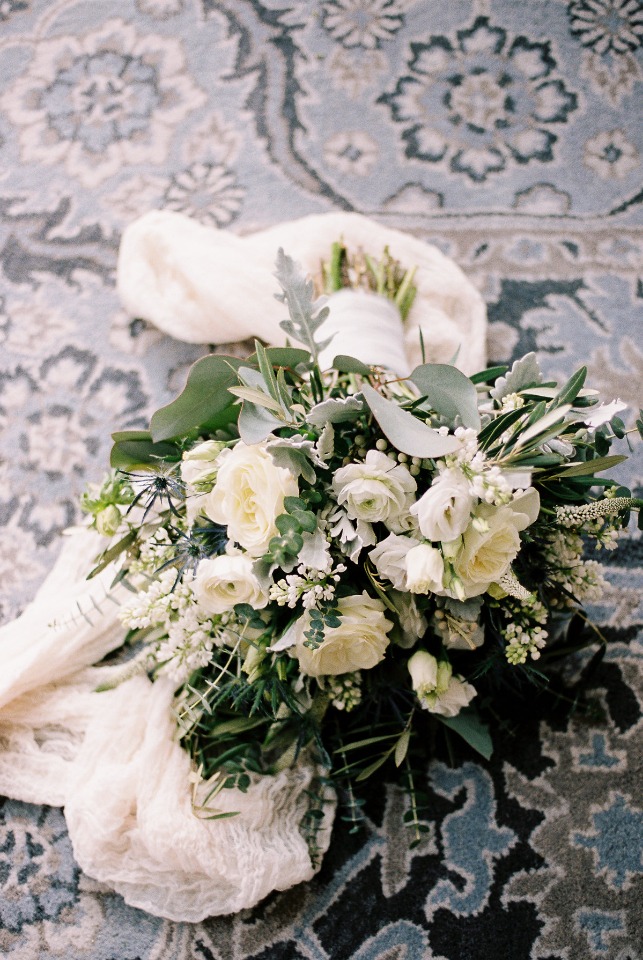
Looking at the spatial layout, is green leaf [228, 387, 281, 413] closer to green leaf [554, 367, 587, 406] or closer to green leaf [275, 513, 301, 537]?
green leaf [275, 513, 301, 537]

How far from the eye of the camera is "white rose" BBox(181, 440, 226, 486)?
27.9 inches

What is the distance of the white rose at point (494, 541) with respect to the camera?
2.09 ft

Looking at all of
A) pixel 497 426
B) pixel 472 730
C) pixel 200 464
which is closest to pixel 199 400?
→ pixel 200 464

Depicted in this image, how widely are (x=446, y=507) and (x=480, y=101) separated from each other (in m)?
1.03

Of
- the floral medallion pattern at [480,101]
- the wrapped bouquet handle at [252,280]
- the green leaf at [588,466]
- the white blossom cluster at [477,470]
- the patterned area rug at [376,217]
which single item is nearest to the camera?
the white blossom cluster at [477,470]

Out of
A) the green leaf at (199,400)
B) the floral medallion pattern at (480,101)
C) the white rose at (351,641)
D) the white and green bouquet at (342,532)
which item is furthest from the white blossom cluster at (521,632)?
the floral medallion pattern at (480,101)

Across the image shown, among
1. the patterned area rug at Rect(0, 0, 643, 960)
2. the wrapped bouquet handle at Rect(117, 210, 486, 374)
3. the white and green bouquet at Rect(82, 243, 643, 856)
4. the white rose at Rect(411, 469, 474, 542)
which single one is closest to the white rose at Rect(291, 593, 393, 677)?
the white and green bouquet at Rect(82, 243, 643, 856)

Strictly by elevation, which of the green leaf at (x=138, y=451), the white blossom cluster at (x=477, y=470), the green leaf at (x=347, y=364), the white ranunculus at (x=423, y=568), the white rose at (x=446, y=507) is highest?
the green leaf at (x=347, y=364)

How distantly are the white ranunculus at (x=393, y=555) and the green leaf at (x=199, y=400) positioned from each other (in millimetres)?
215

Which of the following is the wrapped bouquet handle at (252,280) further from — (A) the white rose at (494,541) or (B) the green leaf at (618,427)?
(A) the white rose at (494,541)

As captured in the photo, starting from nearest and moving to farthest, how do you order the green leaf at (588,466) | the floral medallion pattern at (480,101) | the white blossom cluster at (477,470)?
the white blossom cluster at (477,470) < the green leaf at (588,466) < the floral medallion pattern at (480,101)

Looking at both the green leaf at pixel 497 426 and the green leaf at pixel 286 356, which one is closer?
the green leaf at pixel 497 426

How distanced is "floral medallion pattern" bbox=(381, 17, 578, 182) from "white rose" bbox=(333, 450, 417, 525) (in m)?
0.86

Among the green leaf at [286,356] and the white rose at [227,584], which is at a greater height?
the green leaf at [286,356]
